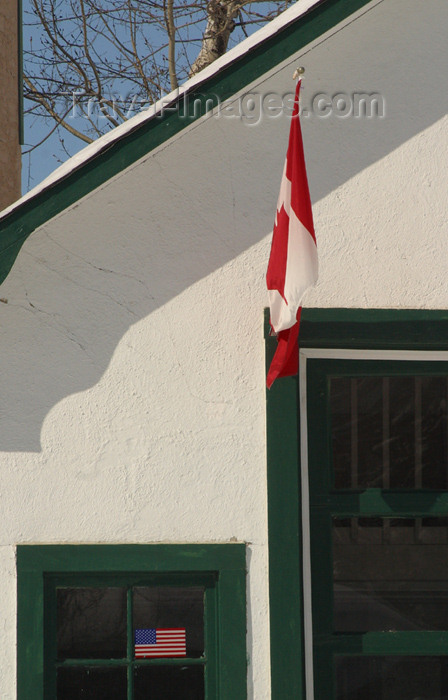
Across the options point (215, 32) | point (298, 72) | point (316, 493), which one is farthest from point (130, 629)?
point (215, 32)

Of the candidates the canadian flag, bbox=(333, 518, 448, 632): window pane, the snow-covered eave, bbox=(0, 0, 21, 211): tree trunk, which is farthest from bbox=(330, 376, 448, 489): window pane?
bbox=(0, 0, 21, 211): tree trunk

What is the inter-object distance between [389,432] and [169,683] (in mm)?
1326

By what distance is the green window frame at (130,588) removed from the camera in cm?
344

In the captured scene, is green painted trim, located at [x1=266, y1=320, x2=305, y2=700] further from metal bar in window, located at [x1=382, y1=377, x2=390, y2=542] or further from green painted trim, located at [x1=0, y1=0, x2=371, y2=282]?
green painted trim, located at [x1=0, y1=0, x2=371, y2=282]

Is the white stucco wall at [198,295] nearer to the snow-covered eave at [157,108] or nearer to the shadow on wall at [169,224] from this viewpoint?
the shadow on wall at [169,224]

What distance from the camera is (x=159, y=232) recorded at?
3615mm

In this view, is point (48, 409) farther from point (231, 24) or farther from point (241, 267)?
point (231, 24)

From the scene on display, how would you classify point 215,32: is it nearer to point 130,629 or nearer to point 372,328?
point 372,328

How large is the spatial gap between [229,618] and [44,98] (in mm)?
9735

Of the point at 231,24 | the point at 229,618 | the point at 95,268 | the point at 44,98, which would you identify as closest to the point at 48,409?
the point at 95,268

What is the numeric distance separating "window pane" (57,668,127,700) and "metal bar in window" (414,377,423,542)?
1284 mm

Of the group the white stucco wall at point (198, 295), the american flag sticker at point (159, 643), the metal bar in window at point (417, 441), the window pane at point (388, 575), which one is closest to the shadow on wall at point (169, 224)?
the white stucco wall at point (198, 295)

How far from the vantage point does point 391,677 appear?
11.8 ft

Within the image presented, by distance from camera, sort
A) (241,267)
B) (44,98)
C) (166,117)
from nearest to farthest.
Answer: (166,117)
(241,267)
(44,98)
